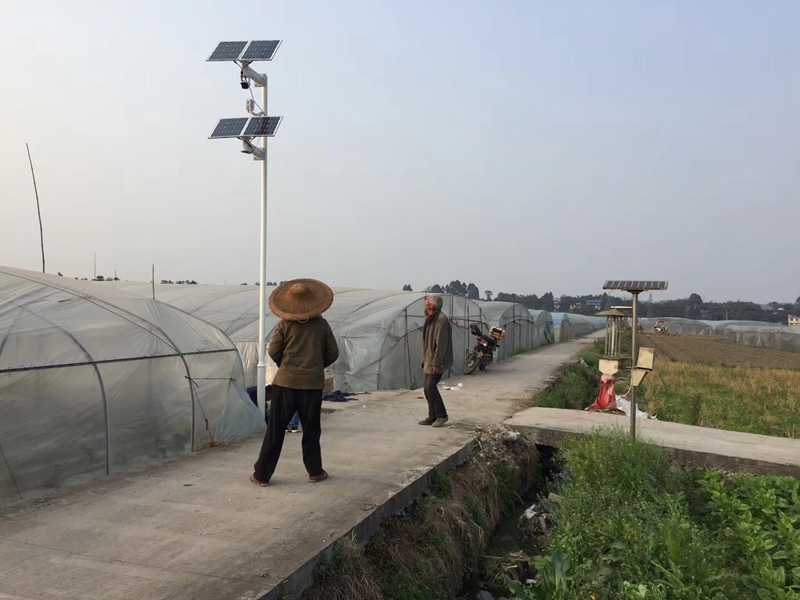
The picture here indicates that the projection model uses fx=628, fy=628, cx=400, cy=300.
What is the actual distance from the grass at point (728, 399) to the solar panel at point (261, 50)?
9187 mm

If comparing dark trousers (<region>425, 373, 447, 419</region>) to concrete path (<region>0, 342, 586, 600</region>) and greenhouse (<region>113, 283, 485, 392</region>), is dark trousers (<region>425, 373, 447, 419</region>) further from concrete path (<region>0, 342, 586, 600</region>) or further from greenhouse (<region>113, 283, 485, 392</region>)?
greenhouse (<region>113, 283, 485, 392</region>)

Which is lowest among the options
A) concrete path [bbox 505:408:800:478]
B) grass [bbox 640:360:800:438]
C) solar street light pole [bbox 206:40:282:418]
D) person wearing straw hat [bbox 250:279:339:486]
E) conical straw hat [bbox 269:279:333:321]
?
grass [bbox 640:360:800:438]

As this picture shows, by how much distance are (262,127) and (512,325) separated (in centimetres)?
2093

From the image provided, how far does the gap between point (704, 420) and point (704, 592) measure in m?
8.48

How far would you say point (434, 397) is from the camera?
8.73 metres

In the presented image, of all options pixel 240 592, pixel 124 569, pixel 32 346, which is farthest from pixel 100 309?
pixel 240 592

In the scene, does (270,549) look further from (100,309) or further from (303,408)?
(100,309)

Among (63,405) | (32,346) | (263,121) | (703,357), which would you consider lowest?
(703,357)

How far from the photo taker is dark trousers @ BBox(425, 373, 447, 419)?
8547 mm

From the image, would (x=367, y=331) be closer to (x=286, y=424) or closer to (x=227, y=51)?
(x=227, y=51)

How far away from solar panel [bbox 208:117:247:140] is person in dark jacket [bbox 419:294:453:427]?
3432 mm

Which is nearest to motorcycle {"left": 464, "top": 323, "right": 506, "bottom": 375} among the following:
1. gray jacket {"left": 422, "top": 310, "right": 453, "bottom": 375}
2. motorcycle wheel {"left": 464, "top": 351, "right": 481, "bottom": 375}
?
motorcycle wheel {"left": 464, "top": 351, "right": 481, "bottom": 375}

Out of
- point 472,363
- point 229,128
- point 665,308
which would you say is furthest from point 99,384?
point 665,308

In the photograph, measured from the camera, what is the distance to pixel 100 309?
727cm
